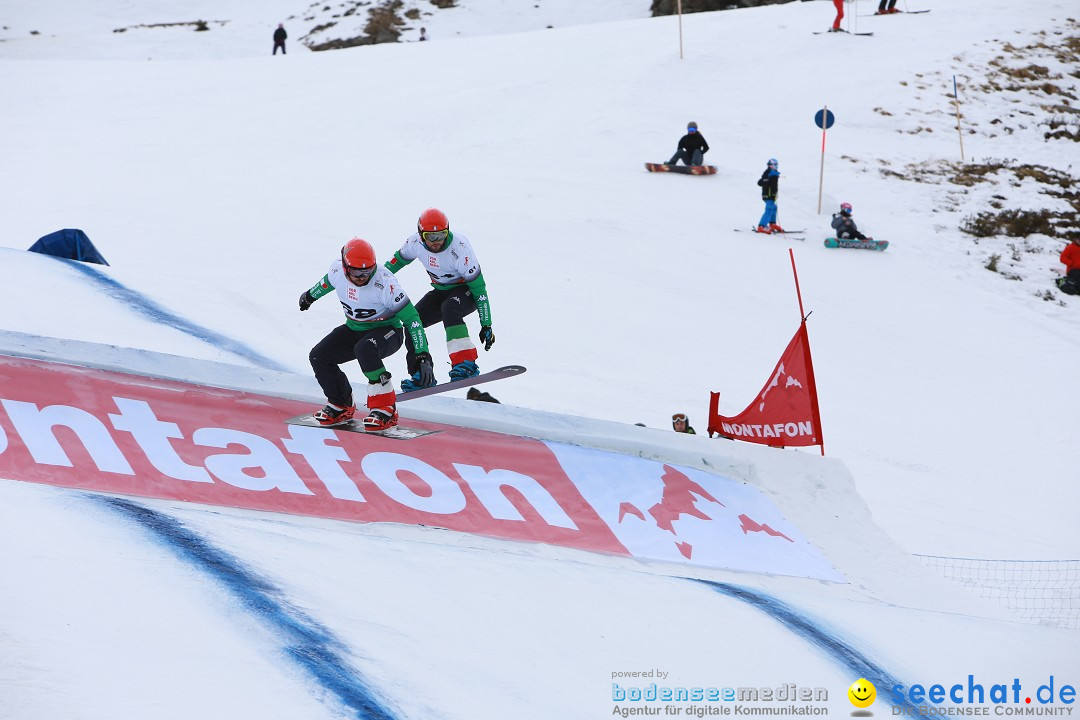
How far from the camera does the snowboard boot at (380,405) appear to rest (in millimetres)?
6656

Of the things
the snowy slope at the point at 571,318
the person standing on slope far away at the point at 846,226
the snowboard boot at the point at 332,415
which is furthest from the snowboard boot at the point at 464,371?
the person standing on slope far away at the point at 846,226

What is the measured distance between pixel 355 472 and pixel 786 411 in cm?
370

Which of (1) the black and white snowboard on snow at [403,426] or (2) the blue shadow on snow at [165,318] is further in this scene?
(2) the blue shadow on snow at [165,318]

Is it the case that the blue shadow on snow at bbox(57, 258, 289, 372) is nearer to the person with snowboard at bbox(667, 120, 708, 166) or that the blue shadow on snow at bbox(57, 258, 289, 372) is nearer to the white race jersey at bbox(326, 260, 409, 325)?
the white race jersey at bbox(326, 260, 409, 325)

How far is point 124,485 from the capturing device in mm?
5625

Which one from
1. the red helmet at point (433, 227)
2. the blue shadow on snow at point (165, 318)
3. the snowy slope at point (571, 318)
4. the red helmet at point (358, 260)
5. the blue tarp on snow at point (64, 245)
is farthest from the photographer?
the blue tarp on snow at point (64, 245)

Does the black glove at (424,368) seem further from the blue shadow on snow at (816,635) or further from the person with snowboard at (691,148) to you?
the person with snowboard at (691,148)

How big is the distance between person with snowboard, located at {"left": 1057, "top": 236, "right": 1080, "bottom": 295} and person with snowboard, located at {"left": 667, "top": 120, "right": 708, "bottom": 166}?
21.2 feet

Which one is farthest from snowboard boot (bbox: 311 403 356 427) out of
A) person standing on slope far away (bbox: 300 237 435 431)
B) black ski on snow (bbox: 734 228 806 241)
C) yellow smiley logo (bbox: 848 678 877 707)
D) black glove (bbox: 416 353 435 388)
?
black ski on snow (bbox: 734 228 806 241)

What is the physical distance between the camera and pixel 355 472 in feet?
20.7

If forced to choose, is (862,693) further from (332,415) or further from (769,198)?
(769,198)

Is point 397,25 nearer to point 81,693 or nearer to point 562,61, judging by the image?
point 562,61

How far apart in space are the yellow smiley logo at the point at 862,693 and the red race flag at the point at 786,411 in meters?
2.92

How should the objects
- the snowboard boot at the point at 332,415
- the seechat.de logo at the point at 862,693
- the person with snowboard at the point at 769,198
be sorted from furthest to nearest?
the person with snowboard at the point at 769,198 < the snowboard boot at the point at 332,415 < the seechat.de logo at the point at 862,693
